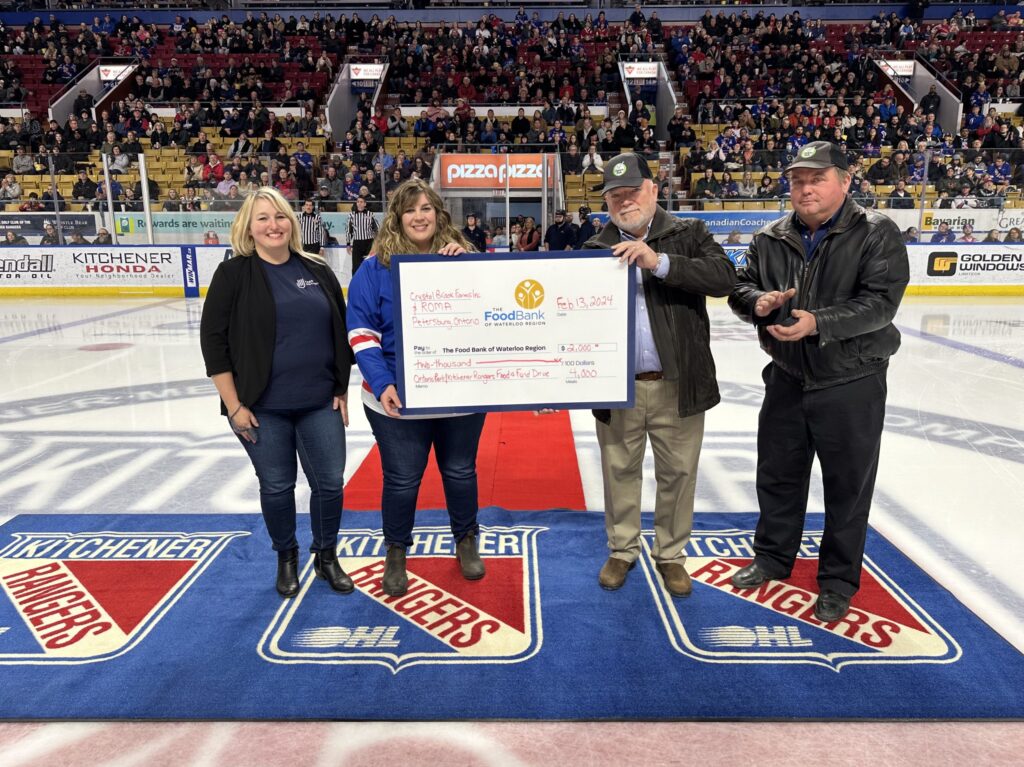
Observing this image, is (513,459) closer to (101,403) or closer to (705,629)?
(705,629)

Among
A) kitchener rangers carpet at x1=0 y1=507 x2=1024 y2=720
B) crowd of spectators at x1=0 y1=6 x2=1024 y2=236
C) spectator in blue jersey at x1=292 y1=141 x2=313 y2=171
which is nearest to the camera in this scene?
kitchener rangers carpet at x1=0 y1=507 x2=1024 y2=720

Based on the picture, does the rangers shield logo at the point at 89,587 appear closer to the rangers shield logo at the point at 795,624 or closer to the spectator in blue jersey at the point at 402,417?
the spectator in blue jersey at the point at 402,417

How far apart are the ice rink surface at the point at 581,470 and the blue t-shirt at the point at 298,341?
1074 mm

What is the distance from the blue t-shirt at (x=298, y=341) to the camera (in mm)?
2512

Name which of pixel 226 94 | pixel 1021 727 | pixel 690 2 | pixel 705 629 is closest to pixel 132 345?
pixel 705 629

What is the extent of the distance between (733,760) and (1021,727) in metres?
0.85

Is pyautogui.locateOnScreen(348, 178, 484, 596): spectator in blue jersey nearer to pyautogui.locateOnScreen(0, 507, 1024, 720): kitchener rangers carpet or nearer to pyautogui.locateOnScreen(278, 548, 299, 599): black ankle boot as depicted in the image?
pyautogui.locateOnScreen(0, 507, 1024, 720): kitchener rangers carpet

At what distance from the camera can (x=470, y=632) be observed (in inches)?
98.7

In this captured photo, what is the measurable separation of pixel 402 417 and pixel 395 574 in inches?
26.7

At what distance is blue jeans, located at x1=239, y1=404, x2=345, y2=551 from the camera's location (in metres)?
2.61

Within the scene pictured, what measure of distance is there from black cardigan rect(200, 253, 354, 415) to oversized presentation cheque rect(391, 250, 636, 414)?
47 centimetres

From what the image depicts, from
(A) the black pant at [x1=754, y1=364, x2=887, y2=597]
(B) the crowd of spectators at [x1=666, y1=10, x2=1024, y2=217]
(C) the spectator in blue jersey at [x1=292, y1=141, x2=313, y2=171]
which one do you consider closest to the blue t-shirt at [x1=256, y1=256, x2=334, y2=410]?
(A) the black pant at [x1=754, y1=364, x2=887, y2=597]

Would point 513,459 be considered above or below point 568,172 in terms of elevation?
below

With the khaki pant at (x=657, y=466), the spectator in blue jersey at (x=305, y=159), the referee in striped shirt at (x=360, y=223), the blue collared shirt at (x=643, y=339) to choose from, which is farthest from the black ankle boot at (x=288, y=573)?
the spectator in blue jersey at (x=305, y=159)
